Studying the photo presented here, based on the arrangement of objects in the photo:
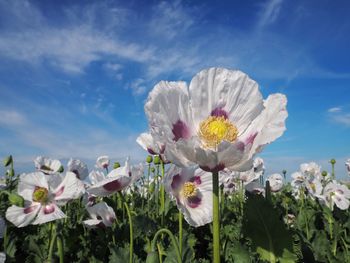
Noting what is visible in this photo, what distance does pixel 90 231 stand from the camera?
15.1 feet

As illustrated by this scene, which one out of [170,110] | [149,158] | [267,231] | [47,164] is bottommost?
[267,231]

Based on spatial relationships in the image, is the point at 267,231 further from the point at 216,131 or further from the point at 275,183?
the point at 275,183

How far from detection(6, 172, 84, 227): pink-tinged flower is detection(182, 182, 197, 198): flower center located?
1.07 m

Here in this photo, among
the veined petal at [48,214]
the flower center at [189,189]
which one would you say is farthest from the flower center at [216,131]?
the veined petal at [48,214]

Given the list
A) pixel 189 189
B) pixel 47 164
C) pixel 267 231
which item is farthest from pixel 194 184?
pixel 47 164

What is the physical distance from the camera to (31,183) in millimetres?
3570

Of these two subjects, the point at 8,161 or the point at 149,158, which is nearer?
the point at 8,161

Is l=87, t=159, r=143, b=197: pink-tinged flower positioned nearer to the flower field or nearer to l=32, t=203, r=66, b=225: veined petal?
the flower field

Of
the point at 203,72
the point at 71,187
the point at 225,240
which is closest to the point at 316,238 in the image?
the point at 225,240

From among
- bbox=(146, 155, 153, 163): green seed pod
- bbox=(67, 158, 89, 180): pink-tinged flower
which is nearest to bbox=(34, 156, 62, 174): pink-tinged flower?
bbox=(67, 158, 89, 180): pink-tinged flower

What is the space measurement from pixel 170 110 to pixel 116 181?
1.57m

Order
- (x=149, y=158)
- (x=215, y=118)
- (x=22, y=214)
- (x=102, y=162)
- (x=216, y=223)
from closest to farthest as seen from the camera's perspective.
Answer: (x=216, y=223), (x=215, y=118), (x=22, y=214), (x=149, y=158), (x=102, y=162)

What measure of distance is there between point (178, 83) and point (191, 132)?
246 mm

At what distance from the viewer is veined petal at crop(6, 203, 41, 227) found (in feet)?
10.7
